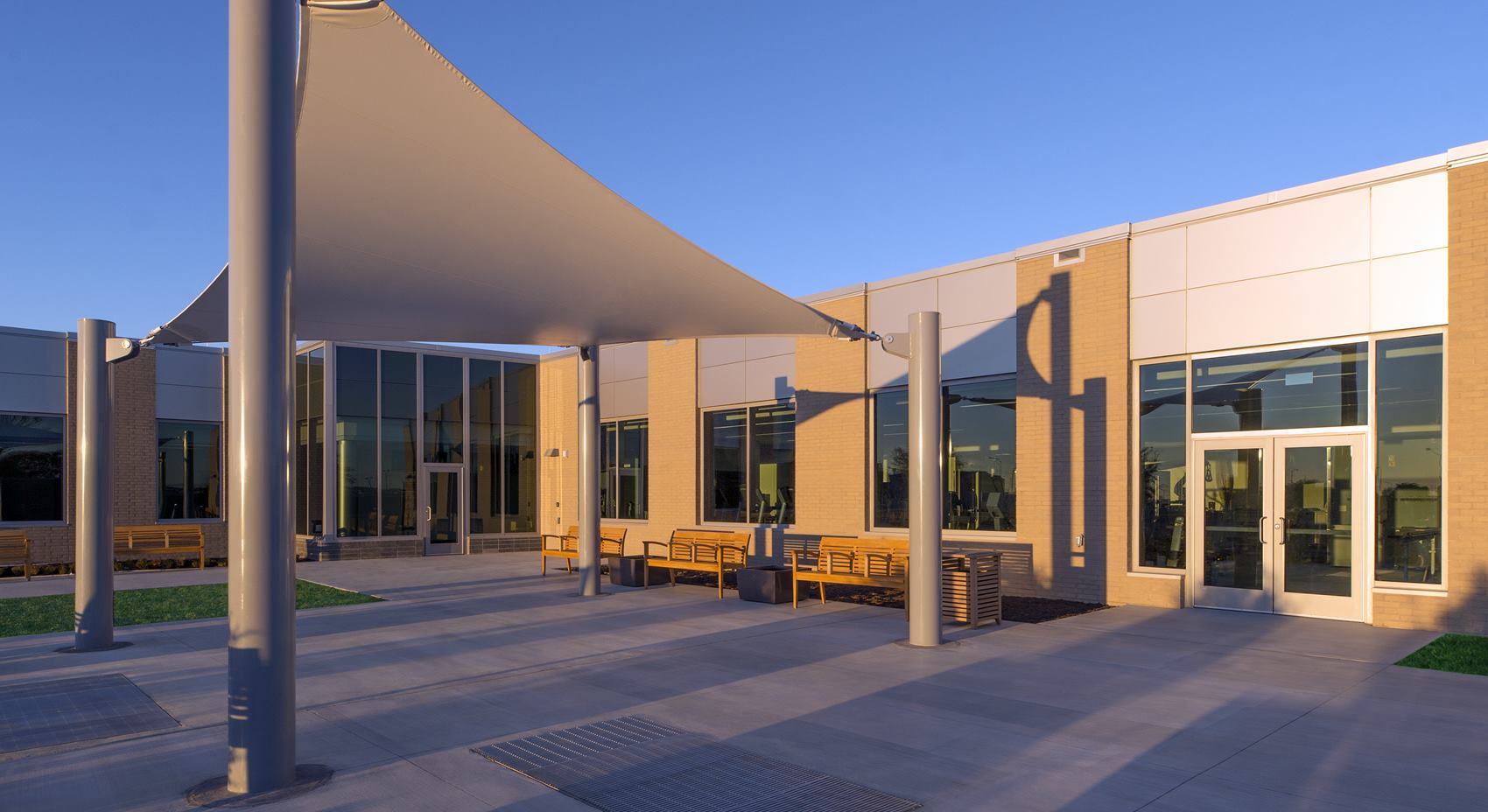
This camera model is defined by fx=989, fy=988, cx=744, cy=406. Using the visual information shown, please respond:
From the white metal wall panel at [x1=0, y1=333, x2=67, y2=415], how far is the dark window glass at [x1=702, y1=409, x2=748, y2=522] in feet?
41.5

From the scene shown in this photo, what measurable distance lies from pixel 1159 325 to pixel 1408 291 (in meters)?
2.59

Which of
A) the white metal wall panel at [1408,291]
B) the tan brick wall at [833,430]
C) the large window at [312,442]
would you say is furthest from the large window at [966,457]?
the large window at [312,442]

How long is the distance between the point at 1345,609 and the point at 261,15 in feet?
36.9

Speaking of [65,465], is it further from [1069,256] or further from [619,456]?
[1069,256]

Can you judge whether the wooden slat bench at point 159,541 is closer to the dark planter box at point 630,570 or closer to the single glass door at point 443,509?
the single glass door at point 443,509

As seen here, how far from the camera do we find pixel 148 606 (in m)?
13.0

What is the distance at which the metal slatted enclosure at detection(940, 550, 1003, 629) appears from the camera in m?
10.5

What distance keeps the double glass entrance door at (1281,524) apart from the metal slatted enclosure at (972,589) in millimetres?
2832

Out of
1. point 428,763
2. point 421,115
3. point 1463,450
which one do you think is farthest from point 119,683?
point 1463,450

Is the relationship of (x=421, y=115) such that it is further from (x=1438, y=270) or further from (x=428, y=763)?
(x=1438, y=270)

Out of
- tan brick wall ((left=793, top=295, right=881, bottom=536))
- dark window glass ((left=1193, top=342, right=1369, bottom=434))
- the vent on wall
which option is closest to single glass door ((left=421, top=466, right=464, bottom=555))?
tan brick wall ((left=793, top=295, right=881, bottom=536))

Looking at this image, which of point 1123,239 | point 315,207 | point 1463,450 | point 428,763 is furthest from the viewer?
point 1123,239

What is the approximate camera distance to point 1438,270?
9.94m

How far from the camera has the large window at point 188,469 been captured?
2073cm
